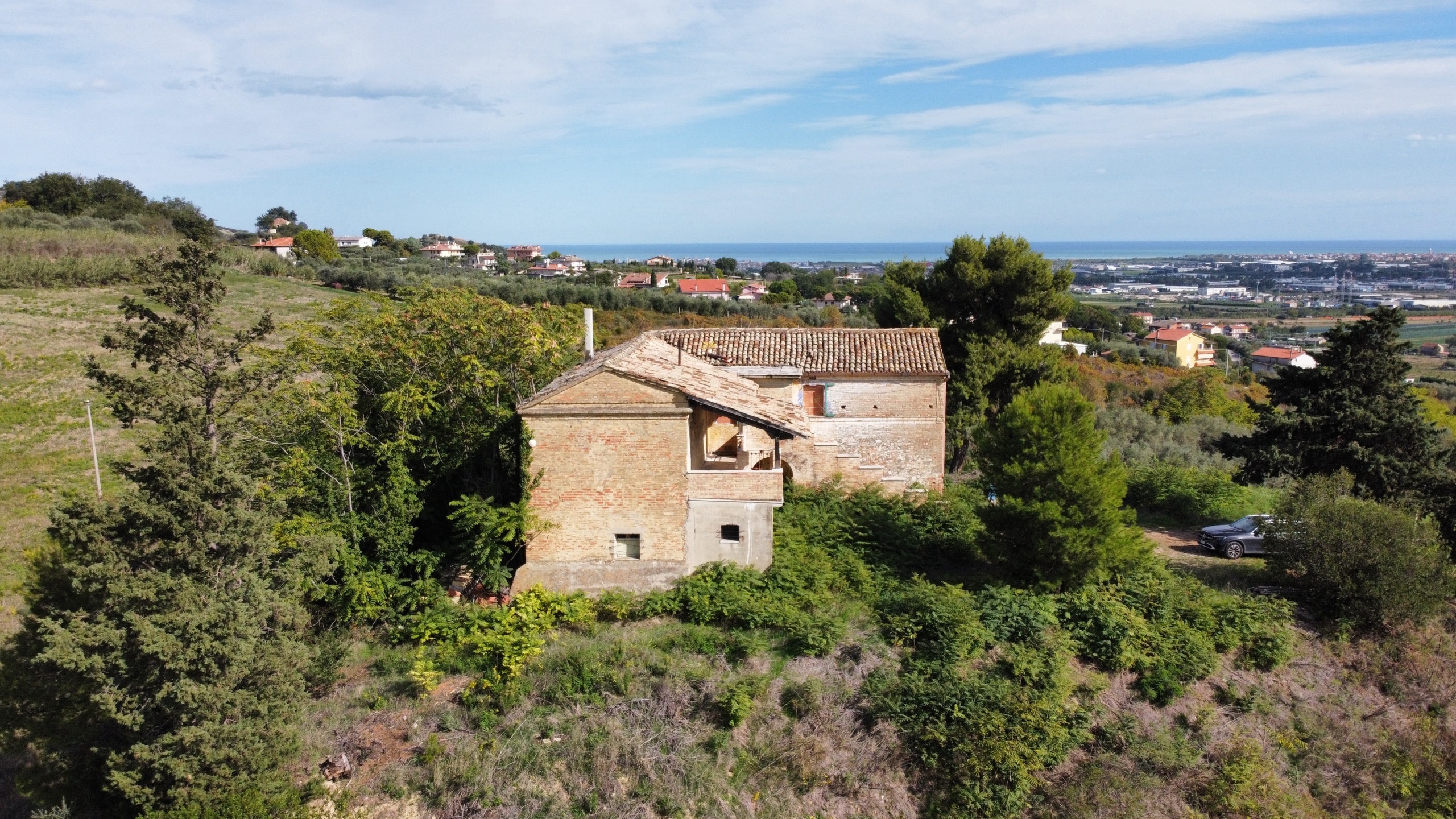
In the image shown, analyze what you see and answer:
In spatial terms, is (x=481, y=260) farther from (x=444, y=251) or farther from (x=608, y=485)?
(x=608, y=485)

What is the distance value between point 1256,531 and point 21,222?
69456 millimetres

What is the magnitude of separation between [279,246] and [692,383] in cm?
7921

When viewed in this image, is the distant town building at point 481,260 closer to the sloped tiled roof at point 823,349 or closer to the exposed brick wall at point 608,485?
the sloped tiled roof at point 823,349

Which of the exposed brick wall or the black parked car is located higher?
the exposed brick wall

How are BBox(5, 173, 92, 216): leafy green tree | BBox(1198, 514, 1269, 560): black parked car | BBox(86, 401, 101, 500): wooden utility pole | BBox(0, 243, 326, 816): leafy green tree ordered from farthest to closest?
BBox(5, 173, 92, 216): leafy green tree
BBox(86, 401, 101, 500): wooden utility pole
BBox(1198, 514, 1269, 560): black parked car
BBox(0, 243, 326, 816): leafy green tree

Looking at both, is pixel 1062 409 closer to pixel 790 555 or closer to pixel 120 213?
pixel 790 555

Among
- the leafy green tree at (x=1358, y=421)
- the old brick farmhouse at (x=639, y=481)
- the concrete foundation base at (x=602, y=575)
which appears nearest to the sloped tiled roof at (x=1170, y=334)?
the leafy green tree at (x=1358, y=421)

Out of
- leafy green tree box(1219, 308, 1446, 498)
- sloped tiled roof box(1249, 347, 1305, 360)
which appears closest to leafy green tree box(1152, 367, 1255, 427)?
sloped tiled roof box(1249, 347, 1305, 360)

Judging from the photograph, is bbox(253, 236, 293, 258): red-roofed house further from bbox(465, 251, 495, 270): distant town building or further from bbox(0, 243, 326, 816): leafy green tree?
bbox(0, 243, 326, 816): leafy green tree

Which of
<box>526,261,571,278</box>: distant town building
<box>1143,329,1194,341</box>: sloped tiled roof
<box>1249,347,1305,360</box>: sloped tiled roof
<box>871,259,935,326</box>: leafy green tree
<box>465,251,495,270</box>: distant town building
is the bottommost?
<box>1249,347,1305,360</box>: sloped tiled roof

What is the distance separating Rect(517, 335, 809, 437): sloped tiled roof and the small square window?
2.93m

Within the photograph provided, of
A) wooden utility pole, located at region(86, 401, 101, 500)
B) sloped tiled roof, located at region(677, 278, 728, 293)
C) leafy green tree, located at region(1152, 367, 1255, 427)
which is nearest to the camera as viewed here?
wooden utility pole, located at region(86, 401, 101, 500)

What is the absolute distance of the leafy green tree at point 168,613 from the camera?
1079 cm

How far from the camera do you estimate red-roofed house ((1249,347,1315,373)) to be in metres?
56.6
